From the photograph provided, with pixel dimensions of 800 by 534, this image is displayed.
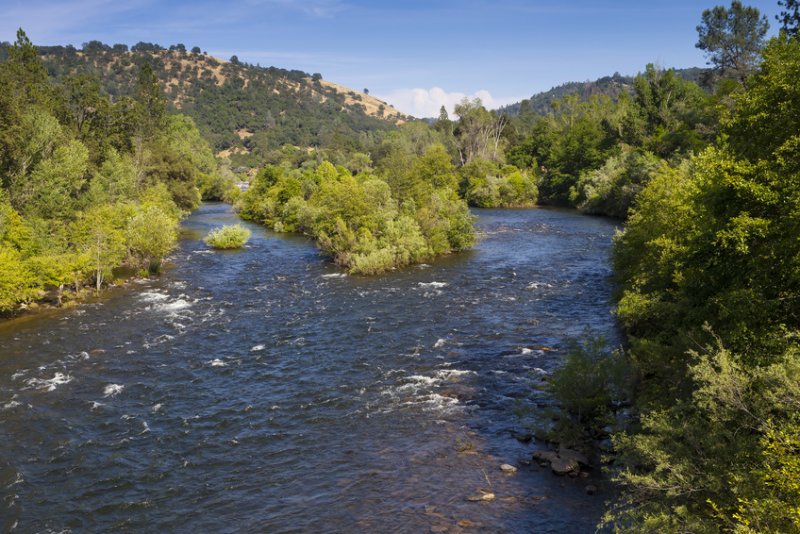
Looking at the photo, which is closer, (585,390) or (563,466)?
(563,466)

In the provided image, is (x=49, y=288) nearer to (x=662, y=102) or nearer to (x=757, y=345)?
(x=757, y=345)

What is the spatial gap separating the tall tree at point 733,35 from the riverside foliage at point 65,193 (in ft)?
253

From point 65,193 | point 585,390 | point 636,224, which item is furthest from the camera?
point 65,193

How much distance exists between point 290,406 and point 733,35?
276ft

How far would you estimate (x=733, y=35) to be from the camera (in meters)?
80.2

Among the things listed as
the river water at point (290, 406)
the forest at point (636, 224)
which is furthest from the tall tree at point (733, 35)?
the river water at point (290, 406)

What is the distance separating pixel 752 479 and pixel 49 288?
50897 millimetres

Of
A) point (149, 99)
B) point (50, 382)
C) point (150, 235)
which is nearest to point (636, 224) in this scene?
point (50, 382)

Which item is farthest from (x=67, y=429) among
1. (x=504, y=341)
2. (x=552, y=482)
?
(x=504, y=341)

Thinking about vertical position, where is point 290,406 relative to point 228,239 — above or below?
below

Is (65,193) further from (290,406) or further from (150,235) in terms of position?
(290,406)

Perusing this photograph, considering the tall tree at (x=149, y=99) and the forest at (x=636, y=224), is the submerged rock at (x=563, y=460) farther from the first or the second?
the tall tree at (x=149, y=99)

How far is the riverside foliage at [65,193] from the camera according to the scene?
42750mm

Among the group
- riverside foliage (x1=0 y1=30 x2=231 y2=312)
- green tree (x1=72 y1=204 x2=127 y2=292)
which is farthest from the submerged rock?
green tree (x1=72 y1=204 x2=127 y2=292)
